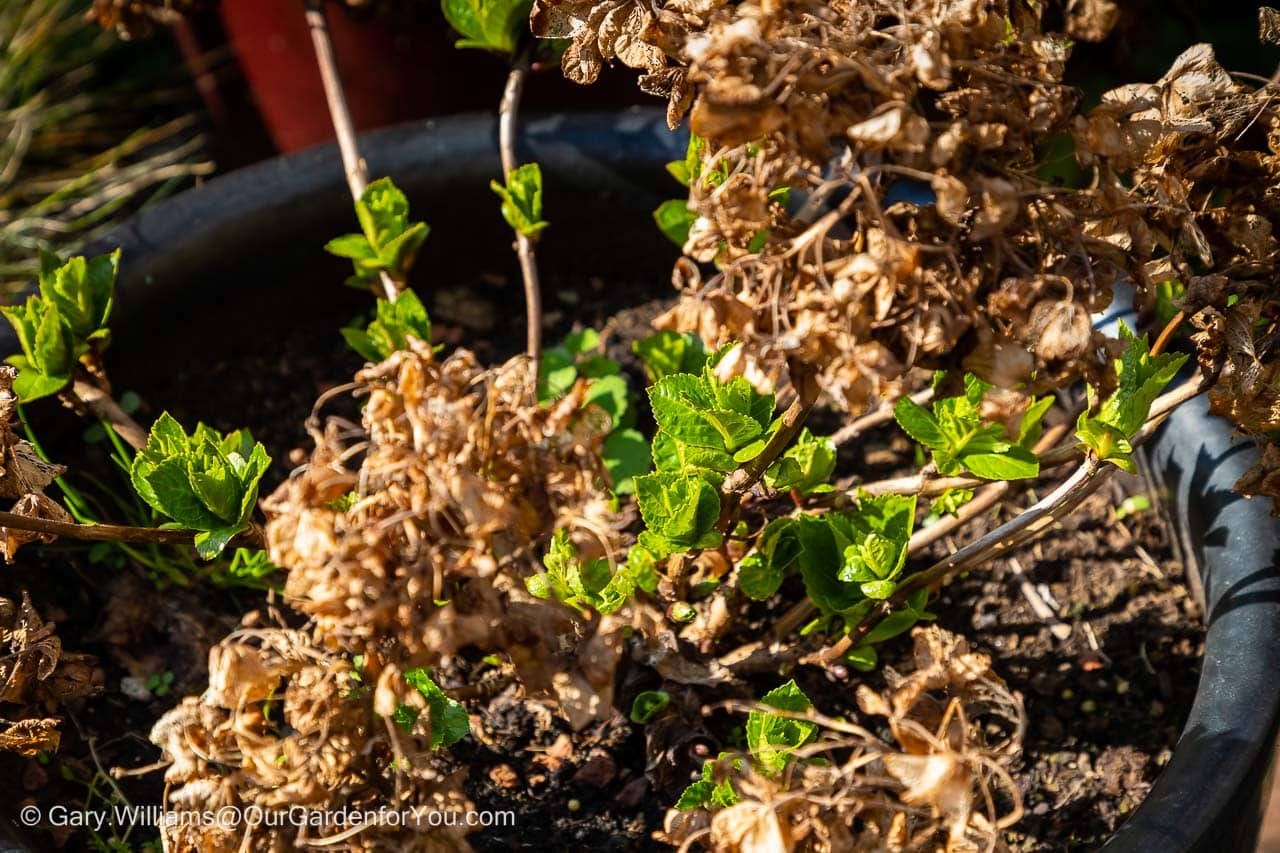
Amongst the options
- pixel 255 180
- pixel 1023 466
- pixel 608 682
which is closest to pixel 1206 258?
pixel 1023 466

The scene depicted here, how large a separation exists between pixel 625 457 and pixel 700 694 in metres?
0.34

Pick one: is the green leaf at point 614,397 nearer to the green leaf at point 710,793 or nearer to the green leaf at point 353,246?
the green leaf at point 353,246

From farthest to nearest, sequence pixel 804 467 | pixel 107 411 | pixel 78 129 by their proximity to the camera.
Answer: pixel 78 129 → pixel 107 411 → pixel 804 467

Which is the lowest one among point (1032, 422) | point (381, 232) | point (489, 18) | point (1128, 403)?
point (1032, 422)

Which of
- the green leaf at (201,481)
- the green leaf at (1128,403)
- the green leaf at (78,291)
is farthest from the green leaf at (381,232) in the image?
the green leaf at (1128,403)

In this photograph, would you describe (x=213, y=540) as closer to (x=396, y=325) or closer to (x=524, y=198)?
(x=396, y=325)

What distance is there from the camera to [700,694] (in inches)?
47.2

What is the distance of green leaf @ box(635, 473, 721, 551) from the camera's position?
3.09 feet

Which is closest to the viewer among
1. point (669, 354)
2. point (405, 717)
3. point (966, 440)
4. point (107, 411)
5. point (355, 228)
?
point (405, 717)

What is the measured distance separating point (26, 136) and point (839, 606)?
74.8 inches

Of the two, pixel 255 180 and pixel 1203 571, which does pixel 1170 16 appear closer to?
pixel 1203 571

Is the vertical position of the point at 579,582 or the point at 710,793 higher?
the point at 579,582

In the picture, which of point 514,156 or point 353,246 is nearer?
point 353,246

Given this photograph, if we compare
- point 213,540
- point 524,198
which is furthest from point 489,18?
point 213,540
